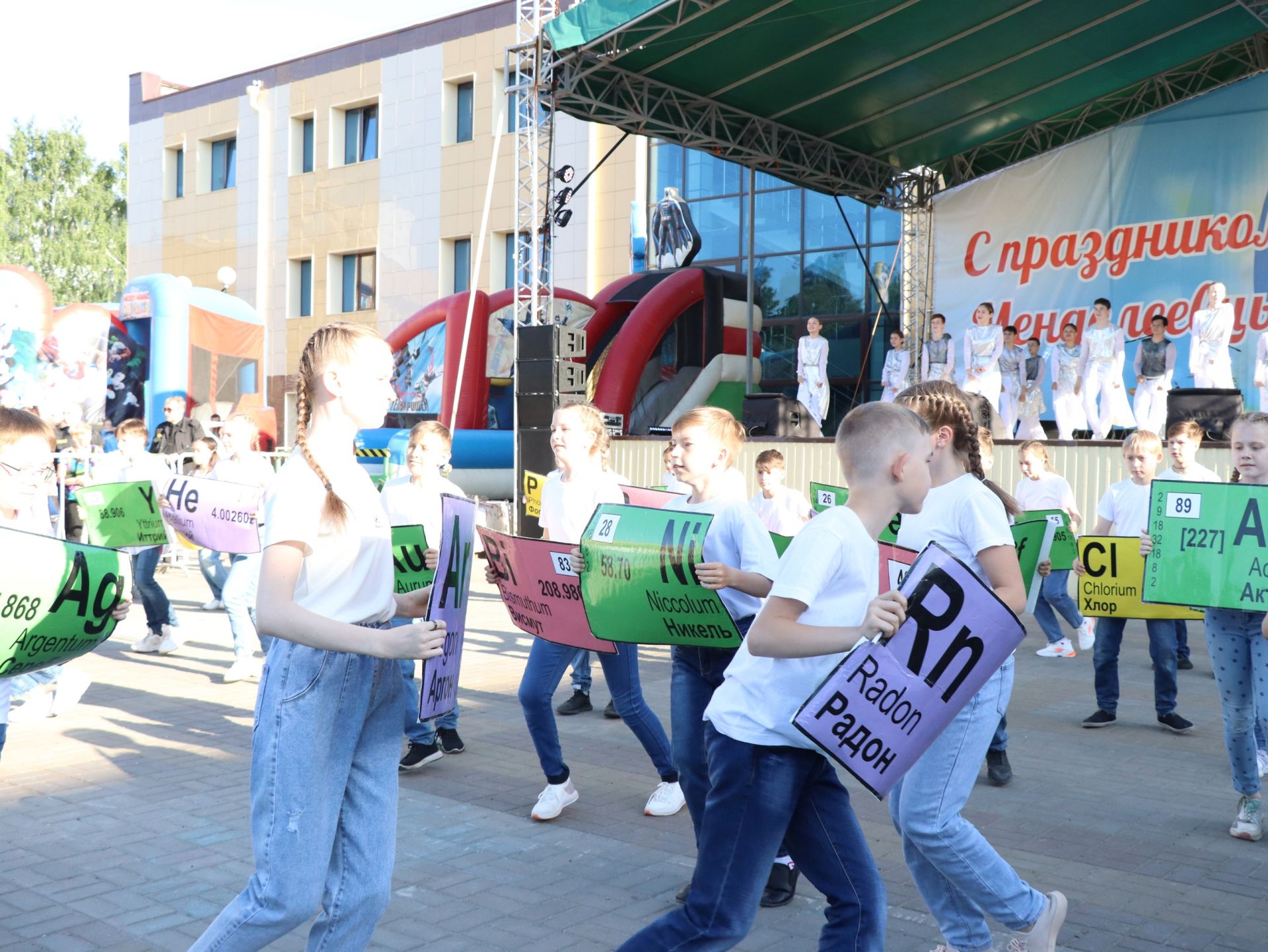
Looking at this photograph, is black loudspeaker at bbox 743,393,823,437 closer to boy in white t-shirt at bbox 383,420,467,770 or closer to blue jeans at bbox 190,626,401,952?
boy in white t-shirt at bbox 383,420,467,770

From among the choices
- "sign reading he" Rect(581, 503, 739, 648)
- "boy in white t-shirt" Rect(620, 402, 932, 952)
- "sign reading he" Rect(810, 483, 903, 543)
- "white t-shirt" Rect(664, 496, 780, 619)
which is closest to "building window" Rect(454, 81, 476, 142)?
"sign reading he" Rect(810, 483, 903, 543)

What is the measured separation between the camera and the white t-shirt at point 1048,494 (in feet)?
34.0

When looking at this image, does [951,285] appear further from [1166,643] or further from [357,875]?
[357,875]

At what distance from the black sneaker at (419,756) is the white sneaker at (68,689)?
2307 millimetres

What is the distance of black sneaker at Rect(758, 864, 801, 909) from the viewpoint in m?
4.50

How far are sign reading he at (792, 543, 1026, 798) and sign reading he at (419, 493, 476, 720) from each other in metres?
0.94

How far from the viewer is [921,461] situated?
9.62ft

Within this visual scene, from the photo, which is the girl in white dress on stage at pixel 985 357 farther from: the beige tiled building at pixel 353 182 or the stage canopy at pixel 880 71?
the beige tiled building at pixel 353 182

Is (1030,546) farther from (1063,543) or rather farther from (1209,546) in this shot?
(1063,543)

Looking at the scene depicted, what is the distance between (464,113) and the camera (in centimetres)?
3081

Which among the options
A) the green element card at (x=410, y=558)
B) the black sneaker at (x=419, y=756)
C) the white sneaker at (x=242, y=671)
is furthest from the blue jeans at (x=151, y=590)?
the black sneaker at (x=419, y=756)

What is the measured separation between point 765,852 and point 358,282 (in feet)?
105

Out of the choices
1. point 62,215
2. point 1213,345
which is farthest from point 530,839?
point 62,215

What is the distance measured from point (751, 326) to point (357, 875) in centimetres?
2030
